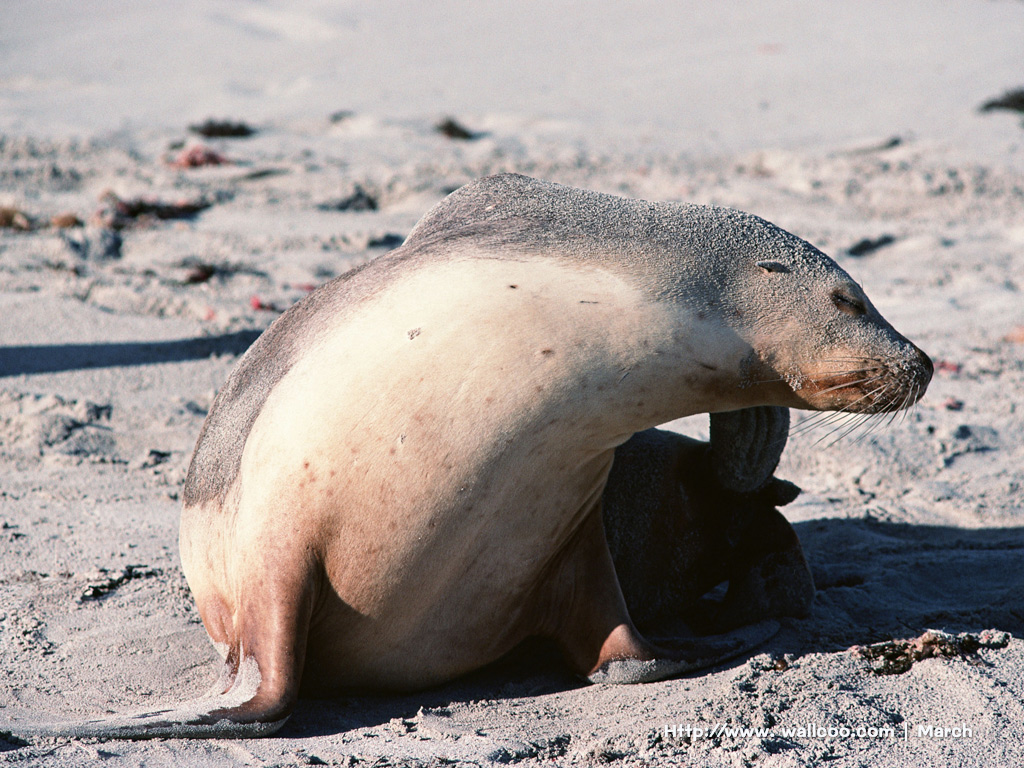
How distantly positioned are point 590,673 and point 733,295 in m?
1.04

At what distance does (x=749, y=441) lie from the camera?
10.4 feet

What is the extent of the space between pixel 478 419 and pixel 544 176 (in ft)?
24.9

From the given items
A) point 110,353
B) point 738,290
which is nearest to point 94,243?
point 110,353

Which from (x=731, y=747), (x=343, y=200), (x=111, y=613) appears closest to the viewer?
(x=731, y=747)

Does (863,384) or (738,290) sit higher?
(738,290)

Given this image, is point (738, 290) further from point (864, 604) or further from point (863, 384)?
point (864, 604)

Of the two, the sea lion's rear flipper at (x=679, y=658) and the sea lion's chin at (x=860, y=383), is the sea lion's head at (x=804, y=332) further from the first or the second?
the sea lion's rear flipper at (x=679, y=658)

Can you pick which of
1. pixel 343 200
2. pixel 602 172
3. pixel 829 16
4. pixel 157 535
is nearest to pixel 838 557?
pixel 157 535

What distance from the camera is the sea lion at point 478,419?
98.8 inches

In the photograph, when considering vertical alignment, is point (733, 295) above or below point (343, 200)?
above

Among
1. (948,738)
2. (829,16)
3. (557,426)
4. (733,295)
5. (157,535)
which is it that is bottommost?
(157,535)

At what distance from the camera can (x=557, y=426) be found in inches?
99.8

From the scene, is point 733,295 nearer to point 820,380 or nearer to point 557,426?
point 820,380

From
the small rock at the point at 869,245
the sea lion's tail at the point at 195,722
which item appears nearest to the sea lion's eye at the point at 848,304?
the sea lion's tail at the point at 195,722
